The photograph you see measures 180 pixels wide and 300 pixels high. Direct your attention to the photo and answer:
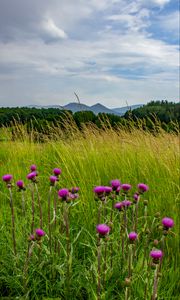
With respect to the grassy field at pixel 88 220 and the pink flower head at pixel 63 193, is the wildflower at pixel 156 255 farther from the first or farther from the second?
the pink flower head at pixel 63 193

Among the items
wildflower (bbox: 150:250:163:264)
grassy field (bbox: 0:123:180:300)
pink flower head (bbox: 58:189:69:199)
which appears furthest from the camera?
grassy field (bbox: 0:123:180:300)

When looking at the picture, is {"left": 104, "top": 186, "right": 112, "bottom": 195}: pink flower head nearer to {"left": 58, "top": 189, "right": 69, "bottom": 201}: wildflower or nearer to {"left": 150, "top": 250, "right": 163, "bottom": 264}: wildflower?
{"left": 58, "top": 189, "right": 69, "bottom": 201}: wildflower

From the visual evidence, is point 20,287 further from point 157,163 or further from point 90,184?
point 157,163

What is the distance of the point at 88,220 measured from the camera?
2.81m

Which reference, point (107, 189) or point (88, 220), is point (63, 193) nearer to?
point (107, 189)

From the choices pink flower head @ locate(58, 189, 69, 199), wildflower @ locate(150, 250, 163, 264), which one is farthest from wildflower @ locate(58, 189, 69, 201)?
wildflower @ locate(150, 250, 163, 264)

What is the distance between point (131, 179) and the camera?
11.8 feet

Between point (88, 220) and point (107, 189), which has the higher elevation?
point (107, 189)

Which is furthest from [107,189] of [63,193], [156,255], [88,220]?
[88,220]

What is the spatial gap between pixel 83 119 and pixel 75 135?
0.62 meters

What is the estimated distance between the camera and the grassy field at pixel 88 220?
192cm

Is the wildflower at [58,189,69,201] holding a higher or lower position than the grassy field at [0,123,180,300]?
higher

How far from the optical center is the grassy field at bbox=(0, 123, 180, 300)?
1925mm

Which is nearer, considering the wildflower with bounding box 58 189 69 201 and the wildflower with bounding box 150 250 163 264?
the wildflower with bounding box 150 250 163 264
